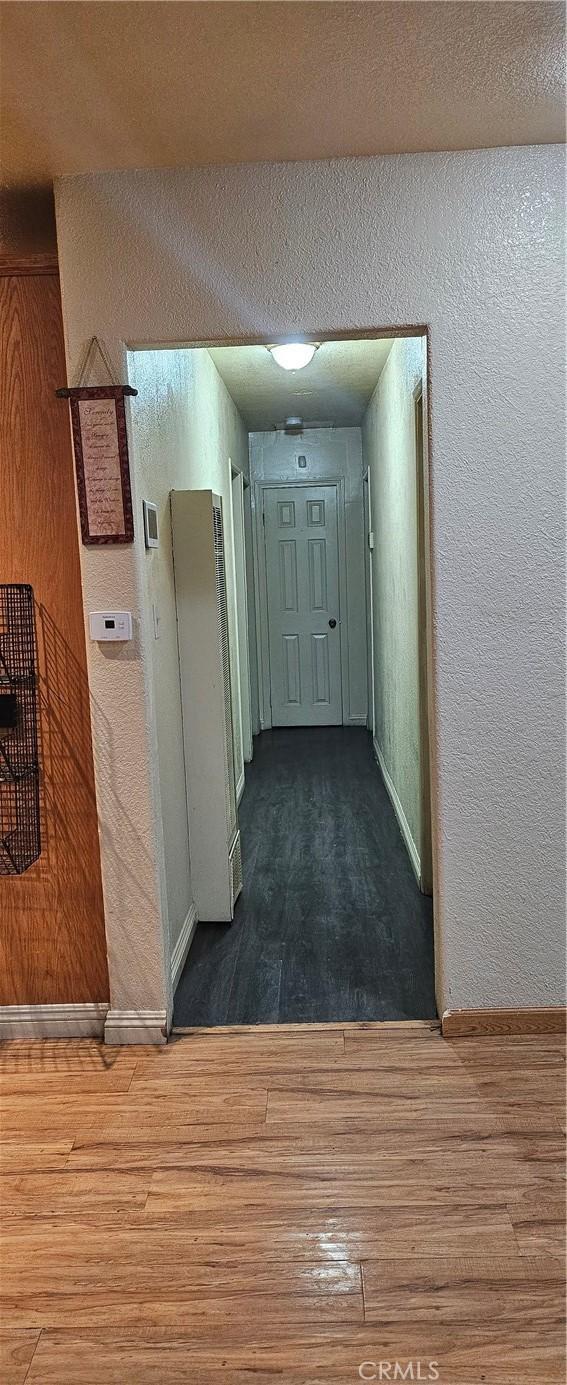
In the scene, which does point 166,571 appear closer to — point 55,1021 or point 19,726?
point 19,726

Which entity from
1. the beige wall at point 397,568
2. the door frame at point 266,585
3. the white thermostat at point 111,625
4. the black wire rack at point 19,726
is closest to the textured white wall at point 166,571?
the white thermostat at point 111,625

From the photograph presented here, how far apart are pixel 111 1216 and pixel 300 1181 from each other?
0.43m

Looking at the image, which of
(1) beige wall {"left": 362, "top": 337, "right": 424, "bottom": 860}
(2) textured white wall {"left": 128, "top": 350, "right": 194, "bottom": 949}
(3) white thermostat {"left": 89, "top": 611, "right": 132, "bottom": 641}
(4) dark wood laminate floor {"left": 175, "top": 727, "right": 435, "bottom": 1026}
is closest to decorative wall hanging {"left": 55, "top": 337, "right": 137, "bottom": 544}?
(2) textured white wall {"left": 128, "top": 350, "right": 194, "bottom": 949}

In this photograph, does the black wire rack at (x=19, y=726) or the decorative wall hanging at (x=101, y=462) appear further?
the black wire rack at (x=19, y=726)

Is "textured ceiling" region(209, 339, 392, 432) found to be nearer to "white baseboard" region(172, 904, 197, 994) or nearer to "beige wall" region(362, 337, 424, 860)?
"beige wall" region(362, 337, 424, 860)

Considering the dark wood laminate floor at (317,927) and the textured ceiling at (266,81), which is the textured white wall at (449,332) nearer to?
the textured ceiling at (266,81)

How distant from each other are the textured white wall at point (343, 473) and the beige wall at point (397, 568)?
3.05 ft

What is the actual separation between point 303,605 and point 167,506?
13.4ft

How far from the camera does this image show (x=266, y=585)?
7.27 m

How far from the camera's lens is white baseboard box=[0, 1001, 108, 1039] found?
9.23 feet

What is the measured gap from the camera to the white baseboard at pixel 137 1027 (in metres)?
2.74

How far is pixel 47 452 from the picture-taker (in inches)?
104

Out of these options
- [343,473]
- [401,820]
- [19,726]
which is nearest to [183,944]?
[19,726]

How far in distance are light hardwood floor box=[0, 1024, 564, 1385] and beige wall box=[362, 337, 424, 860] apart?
4.77ft
